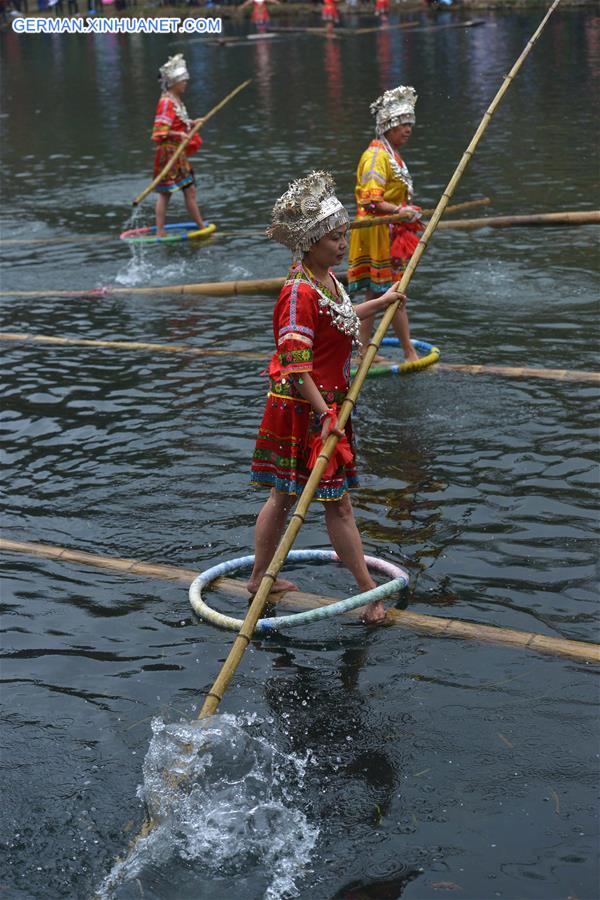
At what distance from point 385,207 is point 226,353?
1.92 metres

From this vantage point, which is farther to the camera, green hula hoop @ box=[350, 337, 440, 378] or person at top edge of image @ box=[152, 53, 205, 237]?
person at top edge of image @ box=[152, 53, 205, 237]

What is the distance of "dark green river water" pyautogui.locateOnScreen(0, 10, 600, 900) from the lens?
4.25m

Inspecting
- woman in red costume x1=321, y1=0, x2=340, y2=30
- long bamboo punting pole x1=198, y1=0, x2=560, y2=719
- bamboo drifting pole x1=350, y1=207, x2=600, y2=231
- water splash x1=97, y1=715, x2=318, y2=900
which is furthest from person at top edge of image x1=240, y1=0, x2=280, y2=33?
water splash x1=97, y1=715, x2=318, y2=900

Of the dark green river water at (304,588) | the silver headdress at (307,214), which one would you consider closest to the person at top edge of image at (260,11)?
the dark green river water at (304,588)

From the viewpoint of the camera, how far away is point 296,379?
5.39 meters

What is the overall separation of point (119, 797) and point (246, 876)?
66 cm

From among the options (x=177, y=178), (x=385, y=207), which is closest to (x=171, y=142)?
(x=177, y=178)

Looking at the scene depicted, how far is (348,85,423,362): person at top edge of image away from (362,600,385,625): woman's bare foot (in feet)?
11.5

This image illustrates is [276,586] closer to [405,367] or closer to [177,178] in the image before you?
[405,367]

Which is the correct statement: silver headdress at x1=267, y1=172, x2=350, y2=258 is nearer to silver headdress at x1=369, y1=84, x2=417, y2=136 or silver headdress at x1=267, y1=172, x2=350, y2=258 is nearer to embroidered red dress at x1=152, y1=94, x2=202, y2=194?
silver headdress at x1=369, y1=84, x2=417, y2=136

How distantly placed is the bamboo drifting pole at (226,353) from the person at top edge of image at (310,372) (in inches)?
130

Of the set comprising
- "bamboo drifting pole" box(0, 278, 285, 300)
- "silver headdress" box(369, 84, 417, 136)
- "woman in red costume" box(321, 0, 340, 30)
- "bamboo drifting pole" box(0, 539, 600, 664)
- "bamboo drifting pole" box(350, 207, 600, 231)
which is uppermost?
"woman in red costume" box(321, 0, 340, 30)

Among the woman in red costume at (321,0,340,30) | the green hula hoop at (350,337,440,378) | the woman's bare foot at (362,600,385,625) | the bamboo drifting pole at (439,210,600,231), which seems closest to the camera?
the woman's bare foot at (362,600,385,625)

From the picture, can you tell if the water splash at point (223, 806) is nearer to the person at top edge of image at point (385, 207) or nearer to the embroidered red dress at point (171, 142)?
the person at top edge of image at point (385, 207)
